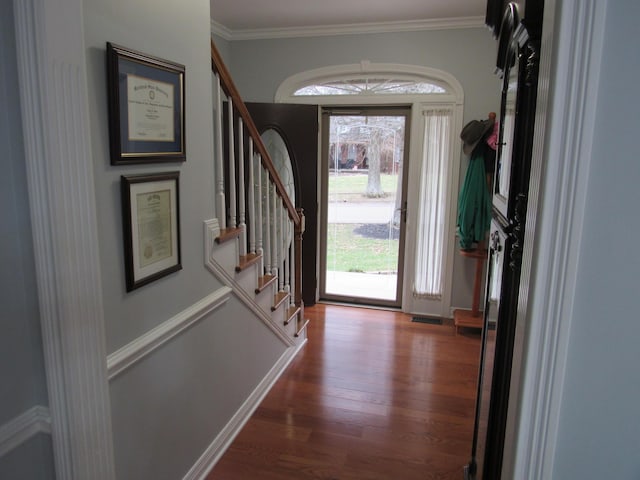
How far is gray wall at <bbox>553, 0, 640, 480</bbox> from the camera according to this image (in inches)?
31.2

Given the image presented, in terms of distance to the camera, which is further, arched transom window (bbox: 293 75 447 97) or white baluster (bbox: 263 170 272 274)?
arched transom window (bbox: 293 75 447 97)

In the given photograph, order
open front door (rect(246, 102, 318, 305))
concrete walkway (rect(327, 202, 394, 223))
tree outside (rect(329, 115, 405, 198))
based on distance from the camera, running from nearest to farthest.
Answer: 1. open front door (rect(246, 102, 318, 305))
2. tree outside (rect(329, 115, 405, 198))
3. concrete walkway (rect(327, 202, 394, 223))

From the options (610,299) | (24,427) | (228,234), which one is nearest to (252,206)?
(228,234)

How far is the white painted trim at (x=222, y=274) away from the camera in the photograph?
2055 millimetres

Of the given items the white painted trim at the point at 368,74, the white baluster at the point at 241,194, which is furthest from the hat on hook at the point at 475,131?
the white baluster at the point at 241,194

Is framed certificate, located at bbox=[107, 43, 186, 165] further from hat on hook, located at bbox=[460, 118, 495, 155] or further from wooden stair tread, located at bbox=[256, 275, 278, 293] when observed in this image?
hat on hook, located at bbox=[460, 118, 495, 155]

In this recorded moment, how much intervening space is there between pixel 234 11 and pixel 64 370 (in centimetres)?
335

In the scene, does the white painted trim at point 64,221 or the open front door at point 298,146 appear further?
the open front door at point 298,146

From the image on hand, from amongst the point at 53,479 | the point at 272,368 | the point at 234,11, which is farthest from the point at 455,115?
the point at 53,479

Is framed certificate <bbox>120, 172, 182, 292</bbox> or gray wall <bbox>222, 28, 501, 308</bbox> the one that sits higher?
gray wall <bbox>222, 28, 501, 308</bbox>

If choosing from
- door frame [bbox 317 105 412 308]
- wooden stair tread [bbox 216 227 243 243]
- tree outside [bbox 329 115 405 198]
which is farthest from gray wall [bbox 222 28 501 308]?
wooden stair tread [bbox 216 227 243 243]

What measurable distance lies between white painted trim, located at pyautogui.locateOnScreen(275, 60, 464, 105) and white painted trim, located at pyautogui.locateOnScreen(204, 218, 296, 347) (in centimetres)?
234

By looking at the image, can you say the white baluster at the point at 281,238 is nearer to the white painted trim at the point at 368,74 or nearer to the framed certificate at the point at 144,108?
the framed certificate at the point at 144,108

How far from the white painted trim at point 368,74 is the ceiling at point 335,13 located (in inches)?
14.2
